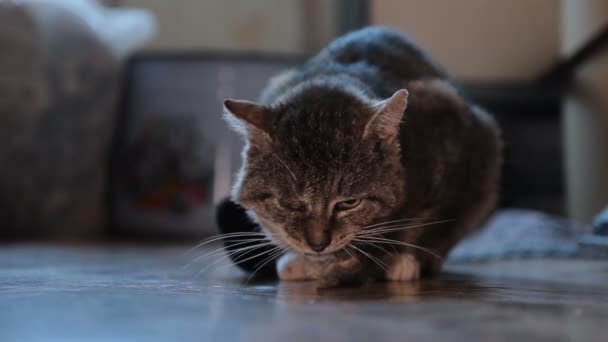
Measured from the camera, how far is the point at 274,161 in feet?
4.11

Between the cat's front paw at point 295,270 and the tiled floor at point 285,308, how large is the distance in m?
0.09

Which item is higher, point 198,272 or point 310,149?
point 310,149

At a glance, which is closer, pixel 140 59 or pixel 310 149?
pixel 310 149

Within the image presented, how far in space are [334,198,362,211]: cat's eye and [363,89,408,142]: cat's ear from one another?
0.12 metres

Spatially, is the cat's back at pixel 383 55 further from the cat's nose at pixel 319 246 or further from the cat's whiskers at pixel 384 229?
the cat's nose at pixel 319 246

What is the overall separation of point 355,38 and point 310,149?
53cm

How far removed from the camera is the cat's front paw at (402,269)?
1.35 m

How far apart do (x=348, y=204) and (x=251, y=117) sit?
245mm

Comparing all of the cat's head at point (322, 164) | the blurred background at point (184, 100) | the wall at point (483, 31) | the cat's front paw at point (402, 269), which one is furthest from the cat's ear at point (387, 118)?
the wall at point (483, 31)

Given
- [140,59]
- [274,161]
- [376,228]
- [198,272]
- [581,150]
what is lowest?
[198,272]

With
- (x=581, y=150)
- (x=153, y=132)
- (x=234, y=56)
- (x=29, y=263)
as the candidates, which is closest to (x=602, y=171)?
(x=581, y=150)

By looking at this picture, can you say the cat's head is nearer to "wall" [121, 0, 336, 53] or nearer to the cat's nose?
the cat's nose

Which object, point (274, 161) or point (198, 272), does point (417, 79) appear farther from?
point (198, 272)

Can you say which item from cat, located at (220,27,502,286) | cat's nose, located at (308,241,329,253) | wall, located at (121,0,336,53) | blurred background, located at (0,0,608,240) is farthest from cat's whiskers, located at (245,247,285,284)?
wall, located at (121,0,336,53)
